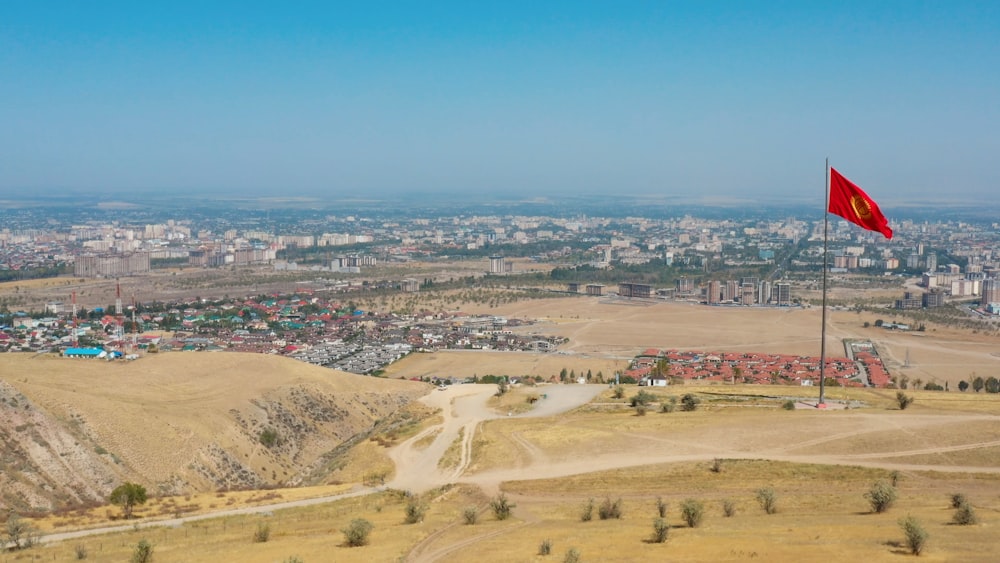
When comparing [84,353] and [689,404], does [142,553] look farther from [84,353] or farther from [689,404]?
[84,353]

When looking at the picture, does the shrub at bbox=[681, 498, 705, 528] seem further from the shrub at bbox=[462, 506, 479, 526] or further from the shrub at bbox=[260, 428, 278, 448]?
the shrub at bbox=[260, 428, 278, 448]

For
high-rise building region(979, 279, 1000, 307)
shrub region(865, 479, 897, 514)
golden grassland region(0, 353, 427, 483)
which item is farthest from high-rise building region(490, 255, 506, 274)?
shrub region(865, 479, 897, 514)

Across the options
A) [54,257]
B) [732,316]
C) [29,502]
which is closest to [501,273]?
[732,316]

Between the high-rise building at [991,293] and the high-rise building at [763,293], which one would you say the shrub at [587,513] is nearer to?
the high-rise building at [763,293]

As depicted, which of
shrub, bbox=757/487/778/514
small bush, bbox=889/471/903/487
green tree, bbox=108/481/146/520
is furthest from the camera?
green tree, bbox=108/481/146/520

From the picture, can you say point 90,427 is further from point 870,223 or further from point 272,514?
point 870,223

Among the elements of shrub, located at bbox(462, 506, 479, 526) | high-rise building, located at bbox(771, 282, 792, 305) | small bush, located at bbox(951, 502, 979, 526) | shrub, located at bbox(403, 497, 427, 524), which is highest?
small bush, located at bbox(951, 502, 979, 526)

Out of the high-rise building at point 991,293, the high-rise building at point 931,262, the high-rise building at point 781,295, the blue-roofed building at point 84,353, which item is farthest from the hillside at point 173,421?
the high-rise building at point 931,262
